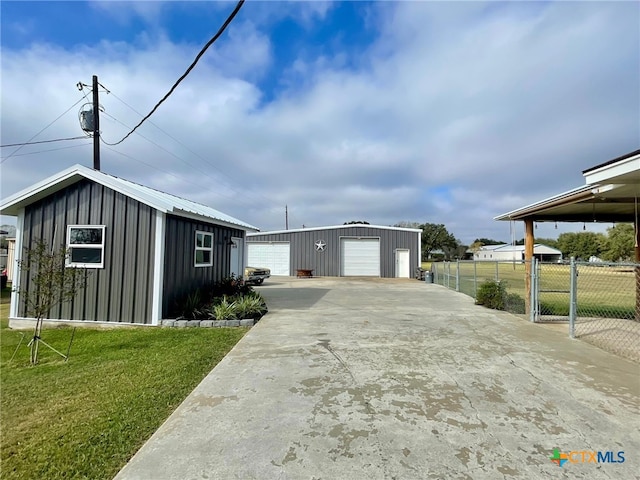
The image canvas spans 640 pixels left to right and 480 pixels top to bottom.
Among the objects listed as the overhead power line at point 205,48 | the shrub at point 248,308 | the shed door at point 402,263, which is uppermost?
the overhead power line at point 205,48

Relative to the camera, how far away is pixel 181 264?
751cm

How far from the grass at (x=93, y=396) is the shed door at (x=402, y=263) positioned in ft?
55.0

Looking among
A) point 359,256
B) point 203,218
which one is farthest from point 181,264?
point 359,256

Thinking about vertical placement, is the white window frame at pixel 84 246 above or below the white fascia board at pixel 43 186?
below

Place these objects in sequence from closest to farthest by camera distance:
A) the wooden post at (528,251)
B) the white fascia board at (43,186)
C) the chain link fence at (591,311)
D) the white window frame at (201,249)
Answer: the chain link fence at (591,311)
the white fascia board at (43,186)
the wooden post at (528,251)
the white window frame at (201,249)

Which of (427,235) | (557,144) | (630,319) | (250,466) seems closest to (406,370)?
(250,466)

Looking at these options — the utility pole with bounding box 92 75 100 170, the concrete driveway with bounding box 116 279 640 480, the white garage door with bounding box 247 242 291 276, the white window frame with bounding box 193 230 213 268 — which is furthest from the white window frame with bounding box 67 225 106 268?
the white garage door with bounding box 247 242 291 276

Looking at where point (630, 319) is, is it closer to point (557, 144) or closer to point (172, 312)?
point (557, 144)

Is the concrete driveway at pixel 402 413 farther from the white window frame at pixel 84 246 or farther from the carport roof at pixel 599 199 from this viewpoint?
the white window frame at pixel 84 246

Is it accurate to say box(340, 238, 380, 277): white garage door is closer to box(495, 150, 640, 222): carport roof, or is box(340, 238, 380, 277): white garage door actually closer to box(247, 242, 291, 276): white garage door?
box(247, 242, 291, 276): white garage door

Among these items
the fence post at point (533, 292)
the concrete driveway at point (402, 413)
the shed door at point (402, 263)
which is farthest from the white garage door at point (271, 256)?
the concrete driveway at point (402, 413)

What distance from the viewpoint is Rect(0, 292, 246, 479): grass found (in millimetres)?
2279

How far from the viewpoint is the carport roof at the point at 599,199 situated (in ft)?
13.9

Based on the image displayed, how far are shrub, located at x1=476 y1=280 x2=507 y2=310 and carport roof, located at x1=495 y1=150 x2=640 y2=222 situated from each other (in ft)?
6.51
